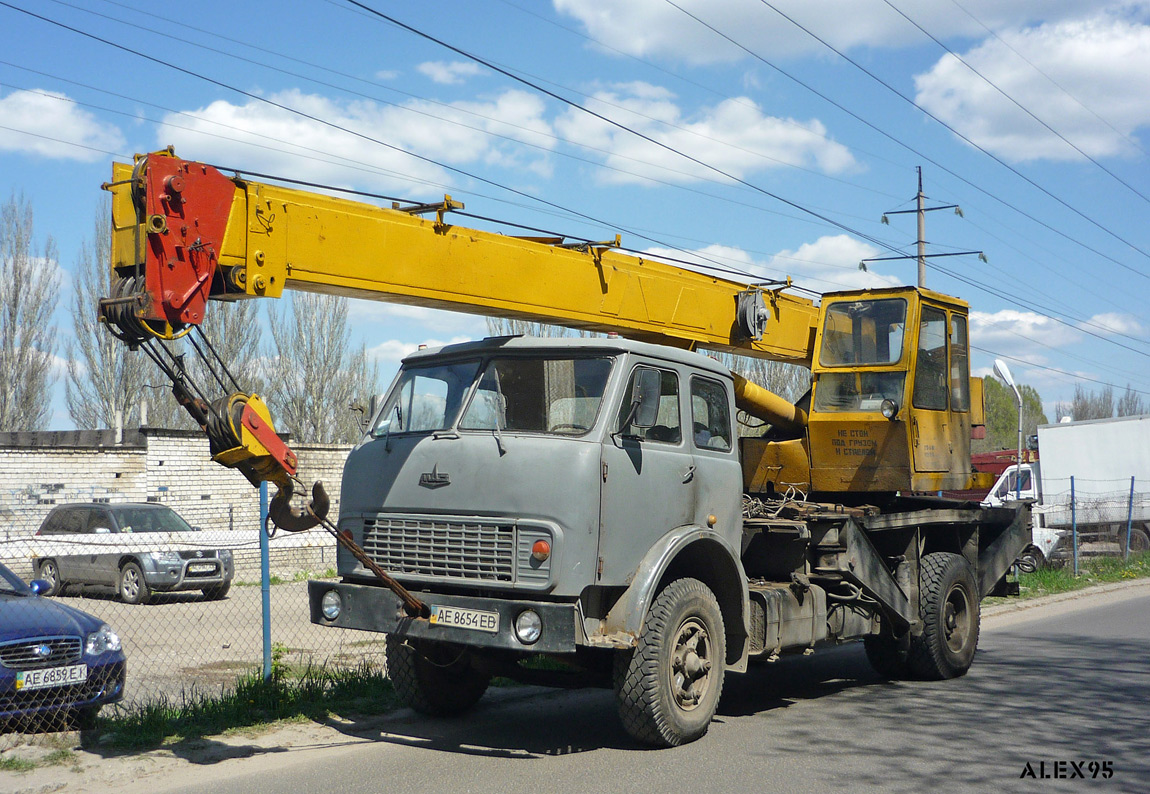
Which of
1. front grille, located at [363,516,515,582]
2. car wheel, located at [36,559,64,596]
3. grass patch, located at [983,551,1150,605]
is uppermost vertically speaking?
front grille, located at [363,516,515,582]

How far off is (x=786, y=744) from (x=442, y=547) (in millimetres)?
2568

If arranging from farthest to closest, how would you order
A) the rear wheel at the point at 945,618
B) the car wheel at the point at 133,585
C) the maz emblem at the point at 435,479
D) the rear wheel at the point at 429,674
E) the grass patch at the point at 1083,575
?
the grass patch at the point at 1083,575, the car wheel at the point at 133,585, the rear wheel at the point at 945,618, the rear wheel at the point at 429,674, the maz emblem at the point at 435,479

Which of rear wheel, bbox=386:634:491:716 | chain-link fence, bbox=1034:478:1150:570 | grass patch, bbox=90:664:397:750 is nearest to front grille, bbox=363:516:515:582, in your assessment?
rear wheel, bbox=386:634:491:716

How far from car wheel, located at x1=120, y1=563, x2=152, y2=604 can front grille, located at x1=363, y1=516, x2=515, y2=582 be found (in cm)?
1010

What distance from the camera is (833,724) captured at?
7320 mm

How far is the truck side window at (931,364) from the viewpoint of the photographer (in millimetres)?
9516

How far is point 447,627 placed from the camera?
20.0ft

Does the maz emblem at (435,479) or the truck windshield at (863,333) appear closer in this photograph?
the maz emblem at (435,479)

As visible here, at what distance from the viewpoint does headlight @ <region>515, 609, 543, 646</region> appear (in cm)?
580

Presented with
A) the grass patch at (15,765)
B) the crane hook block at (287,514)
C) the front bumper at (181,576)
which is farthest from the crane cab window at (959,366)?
the front bumper at (181,576)

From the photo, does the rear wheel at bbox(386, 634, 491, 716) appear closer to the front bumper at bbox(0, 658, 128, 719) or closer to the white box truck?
the front bumper at bbox(0, 658, 128, 719)

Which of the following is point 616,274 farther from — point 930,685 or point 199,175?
point 930,685

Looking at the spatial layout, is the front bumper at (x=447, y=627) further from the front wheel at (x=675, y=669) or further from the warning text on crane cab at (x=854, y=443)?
the warning text on crane cab at (x=854, y=443)

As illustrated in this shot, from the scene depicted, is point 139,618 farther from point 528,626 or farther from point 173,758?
point 528,626
